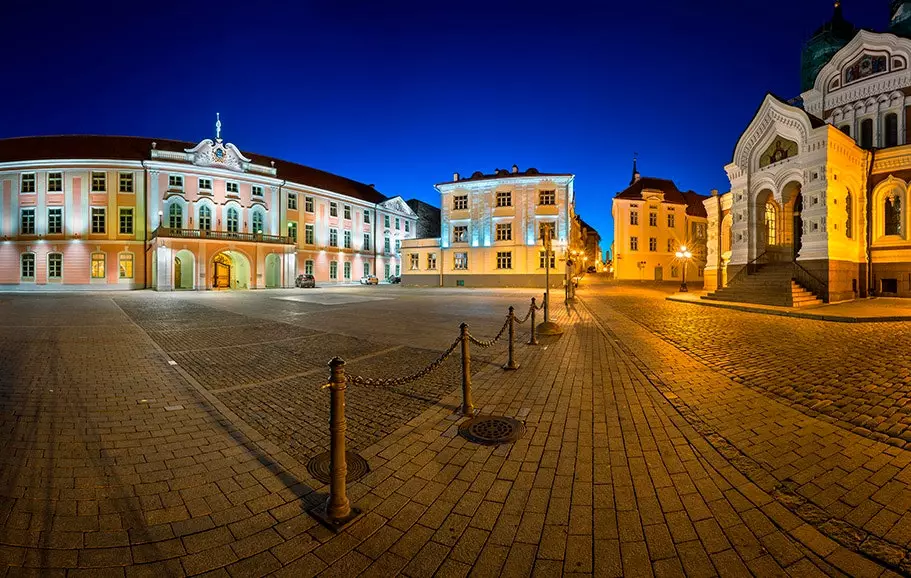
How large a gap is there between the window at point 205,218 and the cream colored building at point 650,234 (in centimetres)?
5017

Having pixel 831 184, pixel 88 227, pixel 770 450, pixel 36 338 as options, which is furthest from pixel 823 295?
pixel 88 227

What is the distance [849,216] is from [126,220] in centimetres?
5660

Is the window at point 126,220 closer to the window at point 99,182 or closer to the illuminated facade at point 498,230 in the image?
the window at point 99,182

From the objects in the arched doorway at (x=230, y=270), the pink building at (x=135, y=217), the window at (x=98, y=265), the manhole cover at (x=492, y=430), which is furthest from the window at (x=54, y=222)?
the manhole cover at (x=492, y=430)

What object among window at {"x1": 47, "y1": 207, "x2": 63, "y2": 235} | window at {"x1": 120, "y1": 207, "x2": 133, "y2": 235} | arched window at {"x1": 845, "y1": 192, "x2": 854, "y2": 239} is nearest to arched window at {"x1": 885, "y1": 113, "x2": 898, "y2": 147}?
arched window at {"x1": 845, "y1": 192, "x2": 854, "y2": 239}

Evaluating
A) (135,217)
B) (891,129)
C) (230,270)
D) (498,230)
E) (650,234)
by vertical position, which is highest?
(891,129)

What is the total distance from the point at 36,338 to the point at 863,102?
4074 cm

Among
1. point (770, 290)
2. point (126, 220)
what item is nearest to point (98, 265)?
point (126, 220)

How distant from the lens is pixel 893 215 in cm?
2098

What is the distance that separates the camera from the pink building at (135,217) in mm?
38562

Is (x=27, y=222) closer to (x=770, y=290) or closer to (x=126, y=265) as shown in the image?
(x=126, y=265)

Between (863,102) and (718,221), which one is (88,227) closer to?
(718,221)

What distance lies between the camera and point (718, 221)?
89.3 feet

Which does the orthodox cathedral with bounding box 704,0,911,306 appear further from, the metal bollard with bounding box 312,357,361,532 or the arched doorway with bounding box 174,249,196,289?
the arched doorway with bounding box 174,249,196,289
